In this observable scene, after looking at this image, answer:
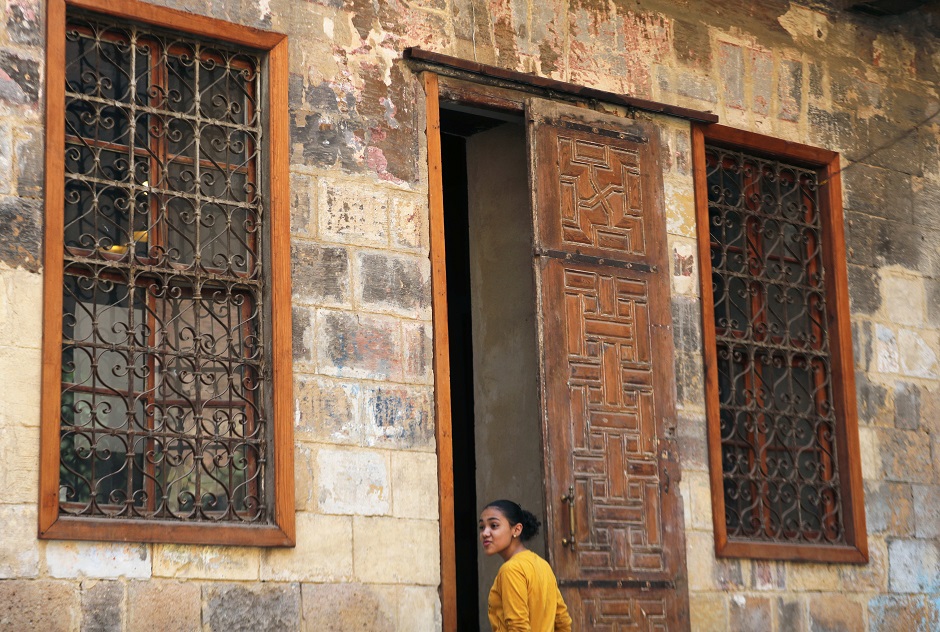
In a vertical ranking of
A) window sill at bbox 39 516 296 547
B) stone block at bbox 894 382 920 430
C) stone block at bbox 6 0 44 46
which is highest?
stone block at bbox 6 0 44 46

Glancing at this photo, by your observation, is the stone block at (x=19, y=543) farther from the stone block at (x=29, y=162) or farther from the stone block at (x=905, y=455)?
the stone block at (x=905, y=455)

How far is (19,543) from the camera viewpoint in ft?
19.0

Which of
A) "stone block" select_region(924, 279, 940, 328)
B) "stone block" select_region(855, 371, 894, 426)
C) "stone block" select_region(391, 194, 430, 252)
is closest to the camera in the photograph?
"stone block" select_region(391, 194, 430, 252)

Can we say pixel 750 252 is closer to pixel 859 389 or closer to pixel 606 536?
pixel 859 389

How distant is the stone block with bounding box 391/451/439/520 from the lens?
682 centimetres

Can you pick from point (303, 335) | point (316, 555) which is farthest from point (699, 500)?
point (303, 335)

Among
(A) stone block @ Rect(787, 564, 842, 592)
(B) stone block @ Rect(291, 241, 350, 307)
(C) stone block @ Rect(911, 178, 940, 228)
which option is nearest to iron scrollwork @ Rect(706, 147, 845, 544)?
(A) stone block @ Rect(787, 564, 842, 592)

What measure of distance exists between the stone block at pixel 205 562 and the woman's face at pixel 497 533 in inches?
38.2

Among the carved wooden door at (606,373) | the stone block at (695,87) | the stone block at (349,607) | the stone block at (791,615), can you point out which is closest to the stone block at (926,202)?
the stone block at (695,87)

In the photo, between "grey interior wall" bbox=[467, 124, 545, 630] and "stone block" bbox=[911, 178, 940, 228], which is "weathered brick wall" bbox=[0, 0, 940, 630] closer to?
"stone block" bbox=[911, 178, 940, 228]

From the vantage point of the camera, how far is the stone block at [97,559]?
585 centimetres

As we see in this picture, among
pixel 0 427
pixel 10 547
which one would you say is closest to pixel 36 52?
pixel 0 427

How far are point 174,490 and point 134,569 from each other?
429mm

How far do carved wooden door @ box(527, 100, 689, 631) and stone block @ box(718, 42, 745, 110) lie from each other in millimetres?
868
